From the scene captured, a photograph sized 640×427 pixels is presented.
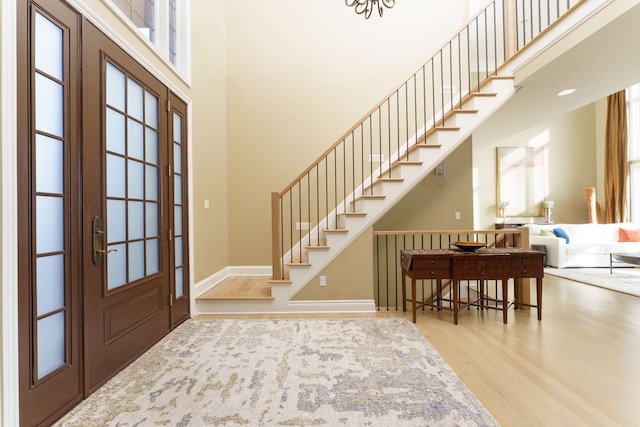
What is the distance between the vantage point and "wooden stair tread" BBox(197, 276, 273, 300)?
4.09 m

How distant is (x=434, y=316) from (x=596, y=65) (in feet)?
11.3

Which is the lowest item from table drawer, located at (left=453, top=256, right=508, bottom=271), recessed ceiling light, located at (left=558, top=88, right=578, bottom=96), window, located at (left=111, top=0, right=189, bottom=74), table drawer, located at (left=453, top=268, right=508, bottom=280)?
table drawer, located at (left=453, top=268, right=508, bottom=280)

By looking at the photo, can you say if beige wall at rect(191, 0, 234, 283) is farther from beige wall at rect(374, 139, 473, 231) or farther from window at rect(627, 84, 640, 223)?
window at rect(627, 84, 640, 223)

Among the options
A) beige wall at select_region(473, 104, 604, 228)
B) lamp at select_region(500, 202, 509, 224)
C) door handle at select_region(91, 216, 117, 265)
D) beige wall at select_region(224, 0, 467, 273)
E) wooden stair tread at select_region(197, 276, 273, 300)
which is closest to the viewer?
door handle at select_region(91, 216, 117, 265)

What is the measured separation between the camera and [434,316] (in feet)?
13.0

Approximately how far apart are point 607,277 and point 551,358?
14.6 ft

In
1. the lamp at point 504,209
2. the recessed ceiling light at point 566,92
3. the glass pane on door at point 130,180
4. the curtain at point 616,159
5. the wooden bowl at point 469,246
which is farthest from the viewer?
the lamp at point 504,209

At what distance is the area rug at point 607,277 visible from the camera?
16.8 ft

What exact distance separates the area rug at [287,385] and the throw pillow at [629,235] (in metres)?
6.64

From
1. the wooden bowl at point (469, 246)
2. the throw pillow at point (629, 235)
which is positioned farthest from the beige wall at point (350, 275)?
the throw pillow at point (629, 235)

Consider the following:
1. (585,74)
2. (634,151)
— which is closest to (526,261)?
(585,74)

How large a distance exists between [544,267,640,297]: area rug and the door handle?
21.0 ft

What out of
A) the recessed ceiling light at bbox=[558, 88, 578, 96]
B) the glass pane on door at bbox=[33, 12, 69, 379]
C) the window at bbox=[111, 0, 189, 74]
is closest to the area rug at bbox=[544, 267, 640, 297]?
the recessed ceiling light at bbox=[558, 88, 578, 96]

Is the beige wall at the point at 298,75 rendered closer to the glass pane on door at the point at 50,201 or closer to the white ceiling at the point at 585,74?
the white ceiling at the point at 585,74
